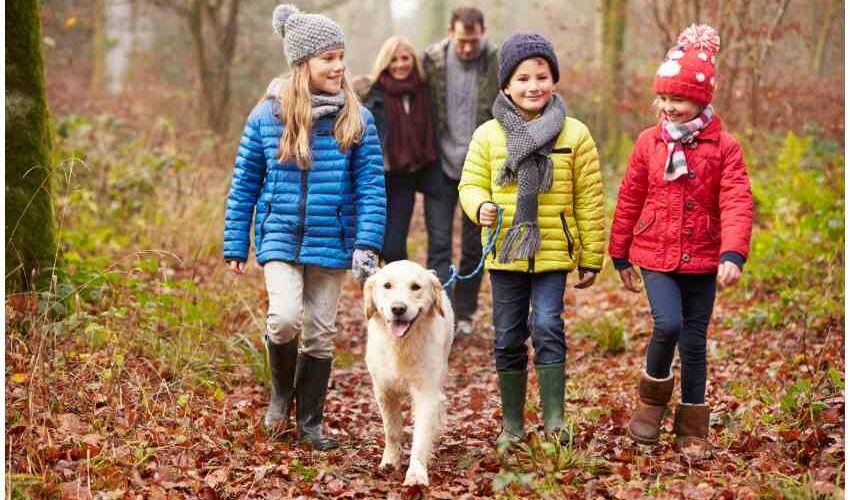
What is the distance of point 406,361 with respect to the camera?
4668 millimetres

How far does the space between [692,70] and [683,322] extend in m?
1.28

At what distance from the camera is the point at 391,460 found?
485 cm

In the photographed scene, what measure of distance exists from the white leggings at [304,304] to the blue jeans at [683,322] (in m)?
1.72

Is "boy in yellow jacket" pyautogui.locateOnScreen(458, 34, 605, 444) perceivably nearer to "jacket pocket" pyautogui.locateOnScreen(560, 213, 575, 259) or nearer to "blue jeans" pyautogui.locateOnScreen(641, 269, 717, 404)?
"jacket pocket" pyautogui.locateOnScreen(560, 213, 575, 259)

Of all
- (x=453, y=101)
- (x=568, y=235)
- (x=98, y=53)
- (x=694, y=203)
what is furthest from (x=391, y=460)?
(x=98, y=53)

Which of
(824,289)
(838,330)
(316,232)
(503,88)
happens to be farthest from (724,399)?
(316,232)

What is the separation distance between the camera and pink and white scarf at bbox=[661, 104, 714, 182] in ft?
15.2

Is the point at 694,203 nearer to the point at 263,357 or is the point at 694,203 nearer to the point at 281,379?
the point at 281,379

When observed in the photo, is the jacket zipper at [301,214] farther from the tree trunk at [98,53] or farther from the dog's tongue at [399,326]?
the tree trunk at [98,53]

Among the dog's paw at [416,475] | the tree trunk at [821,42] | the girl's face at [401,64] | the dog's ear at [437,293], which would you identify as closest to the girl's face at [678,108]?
the dog's ear at [437,293]

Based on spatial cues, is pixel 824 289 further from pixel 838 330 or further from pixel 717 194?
pixel 717 194

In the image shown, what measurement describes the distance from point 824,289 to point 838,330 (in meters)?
0.62

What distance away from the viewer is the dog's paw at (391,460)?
4.84 metres

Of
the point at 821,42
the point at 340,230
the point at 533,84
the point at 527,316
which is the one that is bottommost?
the point at 527,316
